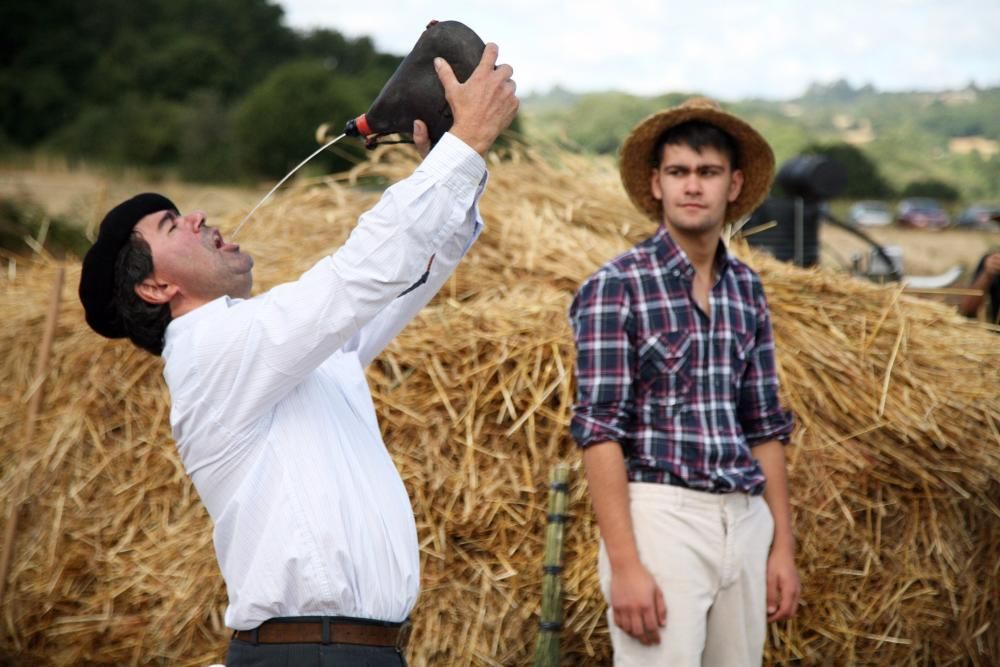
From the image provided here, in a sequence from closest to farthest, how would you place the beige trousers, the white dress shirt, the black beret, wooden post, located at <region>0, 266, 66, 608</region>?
the white dress shirt < the black beret < the beige trousers < wooden post, located at <region>0, 266, 66, 608</region>

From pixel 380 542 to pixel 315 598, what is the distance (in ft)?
0.50

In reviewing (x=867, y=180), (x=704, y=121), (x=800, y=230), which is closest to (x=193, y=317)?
(x=704, y=121)

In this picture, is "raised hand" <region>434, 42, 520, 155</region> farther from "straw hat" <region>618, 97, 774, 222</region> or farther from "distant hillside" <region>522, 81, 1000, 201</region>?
"distant hillside" <region>522, 81, 1000, 201</region>

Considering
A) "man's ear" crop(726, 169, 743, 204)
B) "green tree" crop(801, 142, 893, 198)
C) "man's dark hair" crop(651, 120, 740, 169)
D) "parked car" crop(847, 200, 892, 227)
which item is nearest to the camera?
"man's dark hair" crop(651, 120, 740, 169)

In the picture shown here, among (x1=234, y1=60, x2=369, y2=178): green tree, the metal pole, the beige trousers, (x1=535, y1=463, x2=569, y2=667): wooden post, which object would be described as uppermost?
(x1=234, y1=60, x2=369, y2=178): green tree

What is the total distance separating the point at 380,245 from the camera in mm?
1741

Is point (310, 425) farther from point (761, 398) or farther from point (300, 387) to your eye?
point (761, 398)

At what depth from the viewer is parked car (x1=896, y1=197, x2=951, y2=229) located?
21797 mm

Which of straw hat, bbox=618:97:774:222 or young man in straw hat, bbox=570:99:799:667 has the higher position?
straw hat, bbox=618:97:774:222

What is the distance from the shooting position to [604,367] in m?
2.42

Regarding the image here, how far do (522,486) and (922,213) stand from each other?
2114 centimetres

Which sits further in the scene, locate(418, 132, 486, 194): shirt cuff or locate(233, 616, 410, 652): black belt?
locate(233, 616, 410, 652): black belt

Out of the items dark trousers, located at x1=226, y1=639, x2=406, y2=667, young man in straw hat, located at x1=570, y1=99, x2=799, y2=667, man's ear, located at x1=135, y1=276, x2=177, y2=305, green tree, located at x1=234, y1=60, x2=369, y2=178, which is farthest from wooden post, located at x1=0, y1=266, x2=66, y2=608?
green tree, located at x1=234, y1=60, x2=369, y2=178

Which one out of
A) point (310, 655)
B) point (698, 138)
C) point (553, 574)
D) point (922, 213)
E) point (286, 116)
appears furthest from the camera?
point (286, 116)
